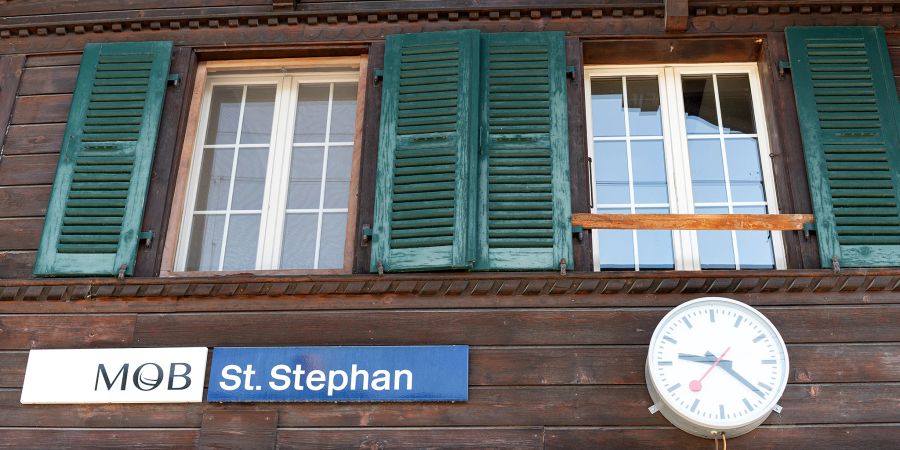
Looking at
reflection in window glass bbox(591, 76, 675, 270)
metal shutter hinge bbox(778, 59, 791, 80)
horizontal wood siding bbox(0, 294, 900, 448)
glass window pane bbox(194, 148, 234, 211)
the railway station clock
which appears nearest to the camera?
the railway station clock

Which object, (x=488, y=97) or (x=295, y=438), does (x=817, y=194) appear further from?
(x=295, y=438)

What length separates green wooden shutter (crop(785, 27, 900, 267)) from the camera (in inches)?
231

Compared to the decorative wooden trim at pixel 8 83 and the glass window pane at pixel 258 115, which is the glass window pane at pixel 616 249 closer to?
the glass window pane at pixel 258 115

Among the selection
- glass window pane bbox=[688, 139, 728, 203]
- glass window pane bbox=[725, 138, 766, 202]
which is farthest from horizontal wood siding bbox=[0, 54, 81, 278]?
glass window pane bbox=[725, 138, 766, 202]

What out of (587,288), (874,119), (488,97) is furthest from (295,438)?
(874,119)

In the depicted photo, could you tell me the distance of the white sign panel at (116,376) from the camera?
569cm

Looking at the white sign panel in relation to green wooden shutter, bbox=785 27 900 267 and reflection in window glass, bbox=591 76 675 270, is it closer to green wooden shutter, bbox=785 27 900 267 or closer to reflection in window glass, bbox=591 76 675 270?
reflection in window glass, bbox=591 76 675 270

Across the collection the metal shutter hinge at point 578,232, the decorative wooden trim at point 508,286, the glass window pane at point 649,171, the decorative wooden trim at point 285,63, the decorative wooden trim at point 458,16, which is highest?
the decorative wooden trim at point 458,16

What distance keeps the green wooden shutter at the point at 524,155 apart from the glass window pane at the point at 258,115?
1.42 m

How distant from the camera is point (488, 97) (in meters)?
6.41

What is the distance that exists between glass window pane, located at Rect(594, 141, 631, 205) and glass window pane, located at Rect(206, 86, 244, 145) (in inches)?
90.8

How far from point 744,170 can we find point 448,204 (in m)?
1.84

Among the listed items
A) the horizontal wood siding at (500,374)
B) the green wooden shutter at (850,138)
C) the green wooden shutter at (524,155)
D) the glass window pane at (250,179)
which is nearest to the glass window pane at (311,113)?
the glass window pane at (250,179)

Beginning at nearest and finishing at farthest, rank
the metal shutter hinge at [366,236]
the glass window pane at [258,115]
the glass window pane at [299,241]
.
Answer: the metal shutter hinge at [366,236] → the glass window pane at [299,241] → the glass window pane at [258,115]
